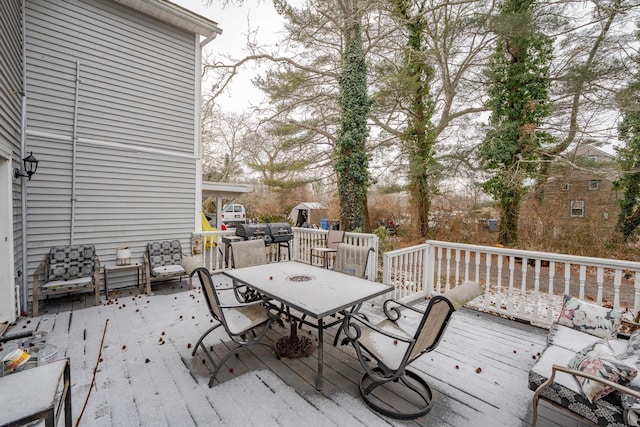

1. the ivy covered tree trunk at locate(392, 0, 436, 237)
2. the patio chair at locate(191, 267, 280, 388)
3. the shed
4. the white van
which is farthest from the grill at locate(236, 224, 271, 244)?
the white van

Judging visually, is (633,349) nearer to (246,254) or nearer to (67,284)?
(246,254)

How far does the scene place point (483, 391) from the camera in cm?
223

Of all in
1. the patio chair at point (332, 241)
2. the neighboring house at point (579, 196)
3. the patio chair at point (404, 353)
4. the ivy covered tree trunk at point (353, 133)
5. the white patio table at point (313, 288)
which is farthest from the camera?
the neighboring house at point (579, 196)

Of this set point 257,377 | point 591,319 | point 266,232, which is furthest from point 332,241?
point 591,319

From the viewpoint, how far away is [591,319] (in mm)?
2443

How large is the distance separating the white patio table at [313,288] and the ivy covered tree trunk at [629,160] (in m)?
7.39

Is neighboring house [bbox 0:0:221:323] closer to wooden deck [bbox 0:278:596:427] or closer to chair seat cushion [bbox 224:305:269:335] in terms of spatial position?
wooden deck [bbox 0:278:596:427]

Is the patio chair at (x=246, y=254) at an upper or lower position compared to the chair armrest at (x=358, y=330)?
upper

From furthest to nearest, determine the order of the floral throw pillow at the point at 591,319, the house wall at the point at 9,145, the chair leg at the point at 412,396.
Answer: the house wall at the point at 9,145
the floral throw pillow at the point at 591,319
the chair leg at the point at 412,396

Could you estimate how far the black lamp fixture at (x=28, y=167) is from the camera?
3.75 meters

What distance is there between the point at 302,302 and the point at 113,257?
4.34 metres

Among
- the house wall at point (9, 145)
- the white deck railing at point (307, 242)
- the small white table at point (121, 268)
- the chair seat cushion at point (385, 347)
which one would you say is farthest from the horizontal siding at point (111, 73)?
the chair seat cushion at point (385, 347)

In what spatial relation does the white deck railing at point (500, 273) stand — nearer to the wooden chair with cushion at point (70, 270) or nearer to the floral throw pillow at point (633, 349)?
the floral throw pillow at point (633, 349)

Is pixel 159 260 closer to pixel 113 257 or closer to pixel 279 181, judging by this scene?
pixel 113 257
